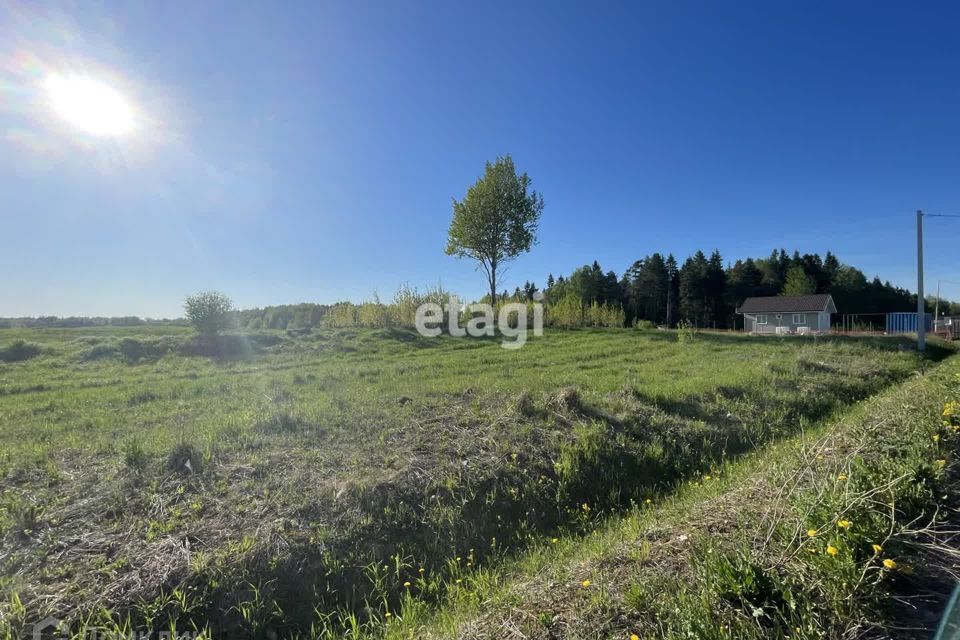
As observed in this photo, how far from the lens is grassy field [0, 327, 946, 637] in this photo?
2654 mm

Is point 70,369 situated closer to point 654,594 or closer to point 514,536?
point 514,536

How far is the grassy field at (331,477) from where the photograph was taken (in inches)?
104

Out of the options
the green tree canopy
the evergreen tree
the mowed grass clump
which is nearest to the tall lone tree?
the green tree canopy

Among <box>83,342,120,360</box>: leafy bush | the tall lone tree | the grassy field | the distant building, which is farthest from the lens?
the distant building

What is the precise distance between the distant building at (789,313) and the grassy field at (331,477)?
30.5 m

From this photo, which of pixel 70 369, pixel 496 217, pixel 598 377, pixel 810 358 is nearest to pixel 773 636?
pixel 598 377

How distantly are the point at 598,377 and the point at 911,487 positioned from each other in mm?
6099

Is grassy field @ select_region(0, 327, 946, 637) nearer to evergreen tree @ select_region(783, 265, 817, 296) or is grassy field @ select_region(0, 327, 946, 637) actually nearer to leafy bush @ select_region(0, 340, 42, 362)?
leafy bush @ select_region(0, 340, 42, 362)

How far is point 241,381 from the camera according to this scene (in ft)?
28.9

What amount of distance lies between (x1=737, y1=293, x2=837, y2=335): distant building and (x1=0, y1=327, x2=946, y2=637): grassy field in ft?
100.0

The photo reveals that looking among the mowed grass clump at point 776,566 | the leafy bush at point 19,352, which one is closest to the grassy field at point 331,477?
the mowed grass clump at point 776,566

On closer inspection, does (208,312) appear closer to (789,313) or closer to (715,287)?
(789,313)

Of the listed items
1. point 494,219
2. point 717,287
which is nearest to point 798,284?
point 717,287

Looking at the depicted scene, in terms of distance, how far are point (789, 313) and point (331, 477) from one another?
4194 centimetres
